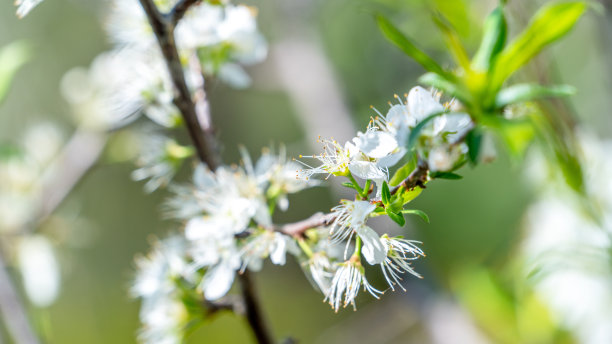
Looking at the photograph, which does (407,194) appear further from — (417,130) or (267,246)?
(267,246)

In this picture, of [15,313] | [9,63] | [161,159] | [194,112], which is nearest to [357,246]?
[194,112]

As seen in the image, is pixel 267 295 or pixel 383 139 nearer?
pixel 383 139

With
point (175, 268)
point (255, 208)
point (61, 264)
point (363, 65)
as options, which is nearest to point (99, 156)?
point (61, 264)

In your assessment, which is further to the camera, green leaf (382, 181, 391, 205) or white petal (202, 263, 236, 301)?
white petal (202, 263, 236, 301)

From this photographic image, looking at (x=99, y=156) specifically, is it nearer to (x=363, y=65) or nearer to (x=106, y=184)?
(x=363, y=65)

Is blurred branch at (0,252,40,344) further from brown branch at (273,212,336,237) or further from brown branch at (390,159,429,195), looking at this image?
brown branch at (390,159,429,195)

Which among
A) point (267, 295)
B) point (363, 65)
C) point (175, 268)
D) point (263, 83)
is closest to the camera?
point (175, 268)

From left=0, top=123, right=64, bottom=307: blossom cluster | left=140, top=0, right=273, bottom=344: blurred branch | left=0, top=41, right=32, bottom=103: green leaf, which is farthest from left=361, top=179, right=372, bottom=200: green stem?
left=0, top=123, right=64, bottom=307: blossom cluster
